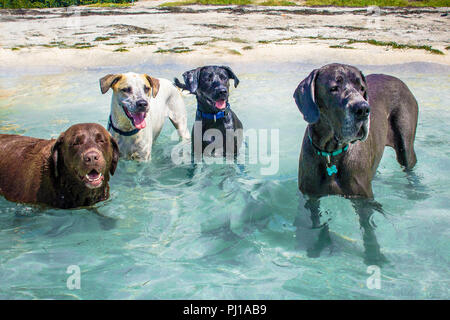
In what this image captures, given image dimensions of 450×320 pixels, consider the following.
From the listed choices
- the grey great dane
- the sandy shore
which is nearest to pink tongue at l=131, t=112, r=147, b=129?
the grey great dane

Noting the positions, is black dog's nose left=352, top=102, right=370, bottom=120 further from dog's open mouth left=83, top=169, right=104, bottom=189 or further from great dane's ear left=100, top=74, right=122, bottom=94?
great dane's ear left=100, top=74, right=122, bottom=94

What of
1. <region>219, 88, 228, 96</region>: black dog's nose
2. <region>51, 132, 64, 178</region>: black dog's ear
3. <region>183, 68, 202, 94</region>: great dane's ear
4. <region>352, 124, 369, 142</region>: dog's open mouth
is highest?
<region>183, 68, 202, 94</region>: great dane's ear

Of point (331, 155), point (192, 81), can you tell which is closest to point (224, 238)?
point (331, 155)

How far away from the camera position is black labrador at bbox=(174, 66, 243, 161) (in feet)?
19.2

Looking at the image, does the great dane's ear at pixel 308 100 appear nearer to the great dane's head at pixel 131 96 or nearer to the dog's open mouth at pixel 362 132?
the dog's open mouth at pixel 362 132

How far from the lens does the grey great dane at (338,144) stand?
365 centimetres

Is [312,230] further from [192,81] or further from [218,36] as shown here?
[218,36]

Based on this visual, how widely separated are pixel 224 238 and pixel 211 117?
2.01 metres

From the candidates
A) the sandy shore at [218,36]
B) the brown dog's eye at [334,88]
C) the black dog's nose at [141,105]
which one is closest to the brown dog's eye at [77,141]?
the black dog's nose at [141,105]

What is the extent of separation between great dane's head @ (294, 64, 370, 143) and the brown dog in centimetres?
184

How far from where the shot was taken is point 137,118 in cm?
552

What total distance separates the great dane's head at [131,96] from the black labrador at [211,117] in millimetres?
684
